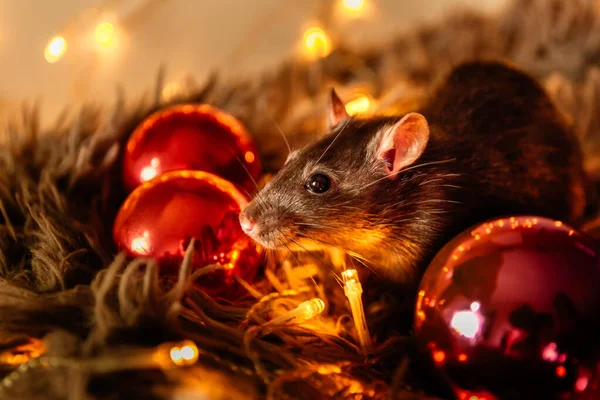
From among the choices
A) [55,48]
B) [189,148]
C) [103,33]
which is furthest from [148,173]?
[103,33]

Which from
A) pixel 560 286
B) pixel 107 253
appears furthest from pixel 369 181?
pixel 107 253

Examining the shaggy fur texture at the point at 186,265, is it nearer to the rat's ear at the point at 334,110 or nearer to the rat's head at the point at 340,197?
the rat's head at the point at 340,197

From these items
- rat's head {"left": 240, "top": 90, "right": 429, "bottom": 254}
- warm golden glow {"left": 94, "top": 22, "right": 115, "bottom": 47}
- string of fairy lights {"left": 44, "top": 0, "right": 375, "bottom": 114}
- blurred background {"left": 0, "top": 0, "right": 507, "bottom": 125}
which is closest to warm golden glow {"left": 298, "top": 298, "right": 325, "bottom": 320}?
rat's head {"left": 240, "top": 90, "right": 429, "bottom": 254}

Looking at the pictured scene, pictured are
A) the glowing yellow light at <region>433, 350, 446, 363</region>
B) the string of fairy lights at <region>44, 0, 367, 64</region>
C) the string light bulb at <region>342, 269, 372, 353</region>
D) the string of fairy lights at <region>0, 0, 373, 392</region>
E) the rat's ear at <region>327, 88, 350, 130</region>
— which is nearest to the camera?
the string of fairy lights at <region>0, 0, 373, 392</region>

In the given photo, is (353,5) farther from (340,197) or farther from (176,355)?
(176,355)

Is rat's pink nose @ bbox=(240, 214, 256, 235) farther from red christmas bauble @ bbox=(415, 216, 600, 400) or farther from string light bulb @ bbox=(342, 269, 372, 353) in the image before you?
red christmas bauble @ bbox=(415, 216, 600, 400)

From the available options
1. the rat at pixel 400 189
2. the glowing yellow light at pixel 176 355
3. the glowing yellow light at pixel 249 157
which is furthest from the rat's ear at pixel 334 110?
the glowing yellow light at pixel 176 355
